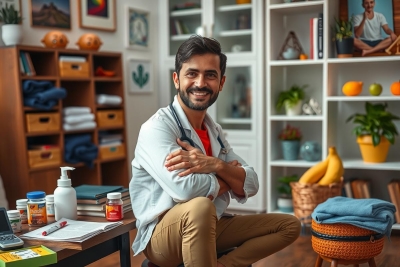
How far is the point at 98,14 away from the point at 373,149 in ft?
7.90

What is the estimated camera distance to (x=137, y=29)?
14.5ft

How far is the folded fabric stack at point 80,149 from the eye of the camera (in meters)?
3.52

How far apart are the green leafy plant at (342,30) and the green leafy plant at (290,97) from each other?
19.0 inches

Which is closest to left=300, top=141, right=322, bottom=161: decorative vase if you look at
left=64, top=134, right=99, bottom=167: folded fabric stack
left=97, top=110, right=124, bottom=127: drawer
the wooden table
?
left=97, top=110, right=124, bottom=127: drawer

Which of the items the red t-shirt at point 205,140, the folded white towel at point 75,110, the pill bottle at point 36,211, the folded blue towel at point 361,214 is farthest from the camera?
the folded white towel at point 75,110

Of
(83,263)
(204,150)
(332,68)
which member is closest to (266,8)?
(332,68)

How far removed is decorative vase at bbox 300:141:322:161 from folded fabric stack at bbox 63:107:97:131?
159 cm

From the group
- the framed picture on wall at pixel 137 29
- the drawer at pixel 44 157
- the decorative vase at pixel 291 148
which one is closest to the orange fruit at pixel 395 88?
the decorative vase at pixel 291 148

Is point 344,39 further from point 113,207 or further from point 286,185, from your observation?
point 113,207

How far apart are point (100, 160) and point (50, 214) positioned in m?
1.87

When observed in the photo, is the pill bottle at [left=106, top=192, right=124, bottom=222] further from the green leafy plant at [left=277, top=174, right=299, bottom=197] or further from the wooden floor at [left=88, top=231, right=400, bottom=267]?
the green leafy plant at [left=277, top=174, right=299, bottom=197]

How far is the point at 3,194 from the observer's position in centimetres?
305

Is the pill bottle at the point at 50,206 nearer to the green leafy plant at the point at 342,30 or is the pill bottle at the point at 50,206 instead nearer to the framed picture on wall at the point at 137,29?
the green leafy plant at the point at 342,30

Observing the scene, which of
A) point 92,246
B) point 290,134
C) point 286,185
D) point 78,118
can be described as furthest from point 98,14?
point 92,246
